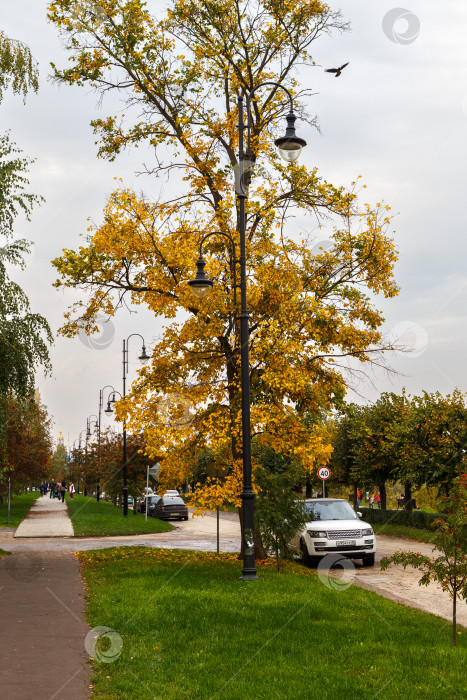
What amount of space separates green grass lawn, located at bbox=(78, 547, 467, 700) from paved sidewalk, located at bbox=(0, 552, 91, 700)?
0.83 feet

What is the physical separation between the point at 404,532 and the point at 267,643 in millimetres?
20733

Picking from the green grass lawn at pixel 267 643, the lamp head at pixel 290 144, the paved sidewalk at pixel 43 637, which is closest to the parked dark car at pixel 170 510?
the paved sidewalk at pixel 43 637

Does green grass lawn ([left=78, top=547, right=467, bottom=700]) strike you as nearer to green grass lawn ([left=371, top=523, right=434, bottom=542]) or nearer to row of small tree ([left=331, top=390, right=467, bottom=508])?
row of small tree ([left=331, top=390, right=467, bottom=508])

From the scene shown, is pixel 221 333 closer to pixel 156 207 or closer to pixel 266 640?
pixel 156 207

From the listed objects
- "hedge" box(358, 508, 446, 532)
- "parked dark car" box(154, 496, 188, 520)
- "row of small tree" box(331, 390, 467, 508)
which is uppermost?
"row of small tree" box(331, 390, 467, 508)

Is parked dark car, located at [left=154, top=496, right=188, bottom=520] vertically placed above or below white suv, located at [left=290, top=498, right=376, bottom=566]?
below

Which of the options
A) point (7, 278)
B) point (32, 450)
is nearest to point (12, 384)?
point (7, 278)

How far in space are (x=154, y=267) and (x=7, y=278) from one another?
3.10 m

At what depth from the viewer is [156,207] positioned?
15.7 meters

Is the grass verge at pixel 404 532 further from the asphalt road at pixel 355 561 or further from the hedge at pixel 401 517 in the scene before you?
the asphalt road at pixel 355 561

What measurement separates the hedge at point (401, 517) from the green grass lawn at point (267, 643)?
52.3 feet

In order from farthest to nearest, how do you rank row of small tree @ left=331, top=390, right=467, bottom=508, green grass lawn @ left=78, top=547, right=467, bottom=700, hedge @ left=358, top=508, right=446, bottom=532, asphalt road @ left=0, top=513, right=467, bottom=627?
hedge @ left=358, top=508, right=446, bottom=532
row of small tree @ left=331, top=390, right=467, bottom=508
asphalt road @ left=0, top=513, right=467, bottom=627
green grass lawn @ left=78, top=547, right=467, bottom=700

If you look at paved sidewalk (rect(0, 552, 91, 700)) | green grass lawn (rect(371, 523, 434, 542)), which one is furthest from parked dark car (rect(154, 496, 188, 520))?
paved sidewalk (rect(0, 552, 91, 700))

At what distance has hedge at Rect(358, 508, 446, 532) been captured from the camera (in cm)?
2722
